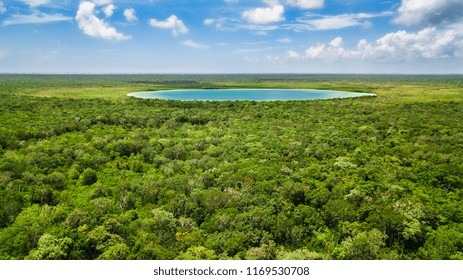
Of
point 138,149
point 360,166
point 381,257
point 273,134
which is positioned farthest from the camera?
point 273,134

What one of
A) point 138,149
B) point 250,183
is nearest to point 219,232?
point 250,183

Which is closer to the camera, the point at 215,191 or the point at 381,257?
the point at 381,257

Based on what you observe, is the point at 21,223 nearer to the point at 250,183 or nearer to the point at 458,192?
the point at 250,183

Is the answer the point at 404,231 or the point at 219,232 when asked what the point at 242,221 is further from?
the point at 404,231

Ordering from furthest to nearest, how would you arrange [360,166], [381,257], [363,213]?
[360,166], [363,213], [381,257]
